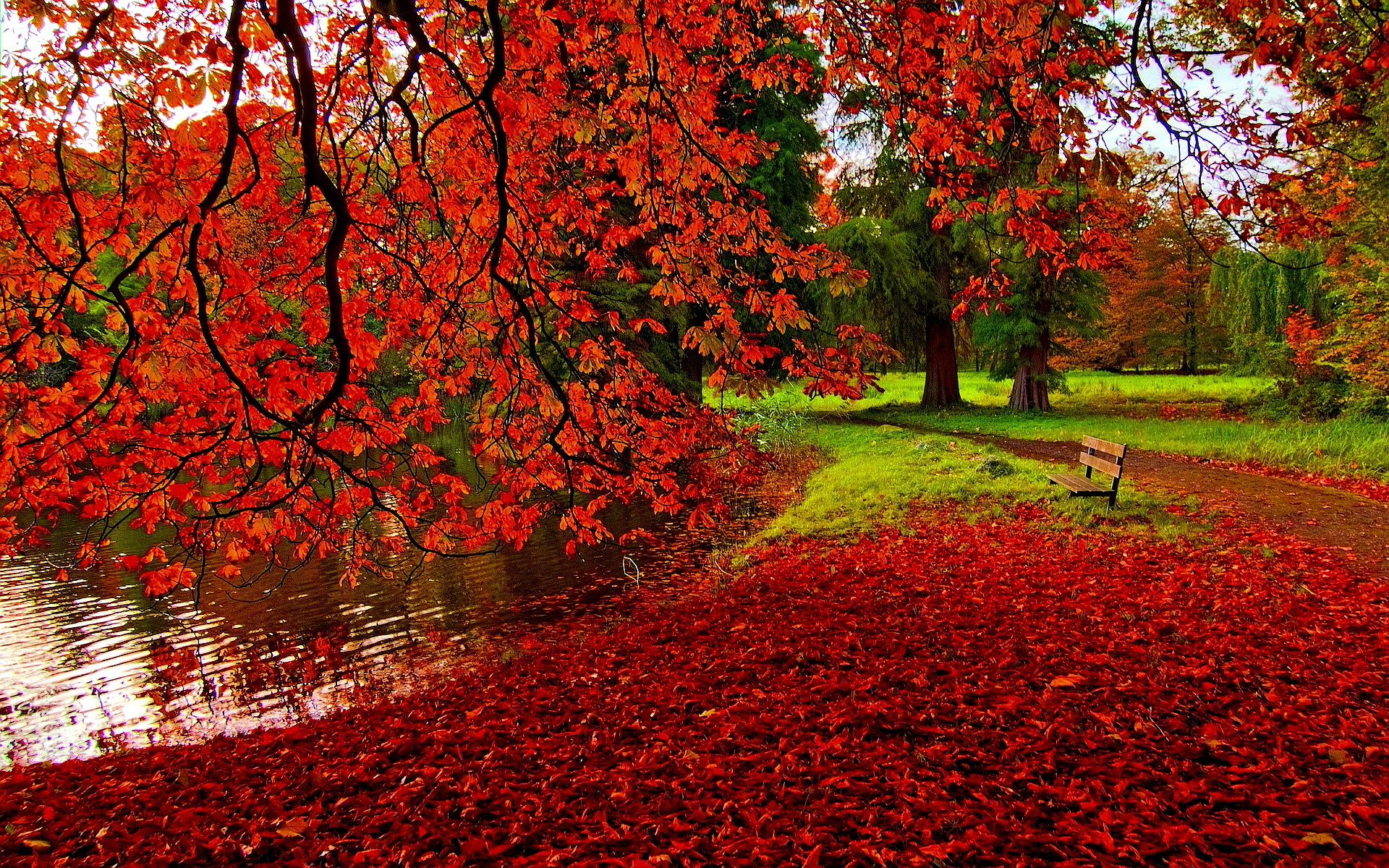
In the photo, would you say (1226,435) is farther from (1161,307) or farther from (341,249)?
(1161,307)

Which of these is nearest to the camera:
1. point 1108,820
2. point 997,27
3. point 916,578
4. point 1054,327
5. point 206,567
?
point 1108,820

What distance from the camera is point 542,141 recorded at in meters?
6.04

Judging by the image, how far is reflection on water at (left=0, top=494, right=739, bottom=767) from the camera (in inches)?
207

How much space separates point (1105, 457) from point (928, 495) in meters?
2.23

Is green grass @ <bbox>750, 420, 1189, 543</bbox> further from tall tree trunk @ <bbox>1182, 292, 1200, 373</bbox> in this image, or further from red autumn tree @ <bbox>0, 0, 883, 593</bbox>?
tall tree trunk @ <bbox>1182, 292, 1200, 373</bbox>

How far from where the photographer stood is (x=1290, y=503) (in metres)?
8.11

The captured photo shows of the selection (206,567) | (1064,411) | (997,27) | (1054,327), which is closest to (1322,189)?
(1054,327)

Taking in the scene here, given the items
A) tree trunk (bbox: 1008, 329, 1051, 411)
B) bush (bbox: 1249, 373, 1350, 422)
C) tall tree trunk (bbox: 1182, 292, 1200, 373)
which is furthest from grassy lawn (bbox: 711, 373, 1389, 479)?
tall tree trunk (bbox: 1182, 292, 1200, 373)

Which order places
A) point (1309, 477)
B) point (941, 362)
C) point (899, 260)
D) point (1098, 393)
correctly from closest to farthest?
point (1309, 477), point (899, 260), point (941, 362), point (1098, 393)

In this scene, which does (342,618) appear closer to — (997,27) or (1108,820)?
(1108,820)

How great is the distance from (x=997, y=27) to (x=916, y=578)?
450 cm

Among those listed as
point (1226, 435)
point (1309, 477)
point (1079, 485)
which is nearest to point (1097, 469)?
point (1079, 485)

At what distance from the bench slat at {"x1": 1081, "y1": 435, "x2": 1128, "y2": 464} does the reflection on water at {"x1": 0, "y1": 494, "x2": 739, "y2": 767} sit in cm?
495

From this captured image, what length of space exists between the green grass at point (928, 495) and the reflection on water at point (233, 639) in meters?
2.01
